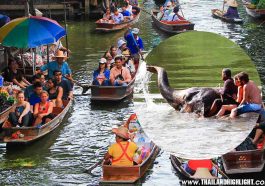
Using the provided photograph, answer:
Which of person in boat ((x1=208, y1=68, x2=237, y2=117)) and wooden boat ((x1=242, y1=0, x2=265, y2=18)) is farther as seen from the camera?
wooden boat ((x1=242, y1=0, x2=265, y2=18))

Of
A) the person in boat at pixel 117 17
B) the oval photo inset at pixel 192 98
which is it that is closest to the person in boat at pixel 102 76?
the oval photo inset at pixel 192 98

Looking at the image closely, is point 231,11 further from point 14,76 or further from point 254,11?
point 14,76

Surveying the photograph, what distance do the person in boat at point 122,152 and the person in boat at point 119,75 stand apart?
18.3ft

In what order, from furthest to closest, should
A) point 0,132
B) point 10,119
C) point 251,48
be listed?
point 251,48 → point 0,132 → point 10,119

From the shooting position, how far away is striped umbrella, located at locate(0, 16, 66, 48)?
11.4 m

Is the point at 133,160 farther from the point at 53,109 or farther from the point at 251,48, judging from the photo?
the point at 251,48

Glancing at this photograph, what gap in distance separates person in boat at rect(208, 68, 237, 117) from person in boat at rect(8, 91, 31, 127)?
806 centimetres

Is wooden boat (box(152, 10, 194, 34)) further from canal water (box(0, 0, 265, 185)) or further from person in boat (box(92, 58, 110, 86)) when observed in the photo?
person in boat (box(92, 58, 110, 86))

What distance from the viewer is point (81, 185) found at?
8.23 m

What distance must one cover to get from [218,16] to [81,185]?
858 inches

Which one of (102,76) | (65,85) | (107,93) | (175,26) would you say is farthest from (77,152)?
(175,26)

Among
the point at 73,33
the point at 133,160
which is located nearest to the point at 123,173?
the point at 133,160

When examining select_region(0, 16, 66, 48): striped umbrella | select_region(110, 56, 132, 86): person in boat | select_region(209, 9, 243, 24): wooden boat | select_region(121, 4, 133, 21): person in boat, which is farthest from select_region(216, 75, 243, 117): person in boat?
select_region(209, 9, 243, 24): wooden boat

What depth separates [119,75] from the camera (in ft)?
44.0
